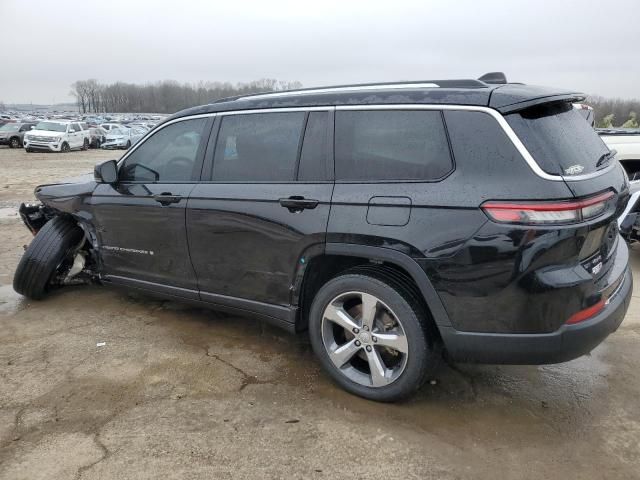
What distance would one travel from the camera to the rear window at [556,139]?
2617 millimetres

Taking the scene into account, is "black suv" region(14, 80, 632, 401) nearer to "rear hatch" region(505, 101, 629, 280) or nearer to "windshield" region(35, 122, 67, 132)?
"rear hatch" region(505, 101, 629, 280)

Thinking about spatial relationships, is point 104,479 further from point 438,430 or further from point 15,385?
point 438,430

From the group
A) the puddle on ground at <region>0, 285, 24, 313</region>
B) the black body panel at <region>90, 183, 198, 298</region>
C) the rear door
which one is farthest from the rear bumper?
the puddle on ground at <region>0, 285, 24, 313</region>

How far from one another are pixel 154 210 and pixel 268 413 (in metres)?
1.83

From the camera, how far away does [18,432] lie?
2.89m

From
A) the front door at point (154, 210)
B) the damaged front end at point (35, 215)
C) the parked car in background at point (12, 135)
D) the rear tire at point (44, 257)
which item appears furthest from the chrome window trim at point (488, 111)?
the parked car in background at point (12, 135)

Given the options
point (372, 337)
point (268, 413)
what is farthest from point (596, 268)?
point (268, 413)

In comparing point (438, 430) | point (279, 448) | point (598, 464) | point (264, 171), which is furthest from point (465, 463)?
point (264, 171)

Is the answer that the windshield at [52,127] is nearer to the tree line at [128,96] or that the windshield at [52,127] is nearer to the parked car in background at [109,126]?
the parked car in background at [109,126]

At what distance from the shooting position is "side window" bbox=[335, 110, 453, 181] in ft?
9.37

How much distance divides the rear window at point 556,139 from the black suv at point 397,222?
0.01m

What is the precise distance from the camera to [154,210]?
13.2 ft

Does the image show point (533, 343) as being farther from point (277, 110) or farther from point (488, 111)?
point (277, 110)

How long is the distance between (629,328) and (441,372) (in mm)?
1833
